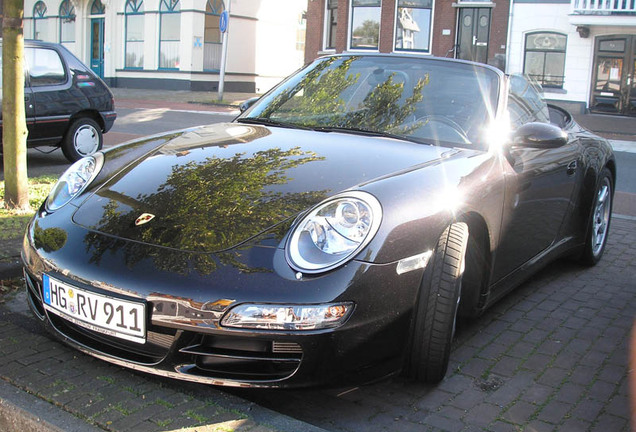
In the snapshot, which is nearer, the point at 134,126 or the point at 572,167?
the point at 572,167

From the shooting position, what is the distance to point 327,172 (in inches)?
121

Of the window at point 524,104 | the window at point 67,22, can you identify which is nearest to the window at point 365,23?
the window at point 67,22

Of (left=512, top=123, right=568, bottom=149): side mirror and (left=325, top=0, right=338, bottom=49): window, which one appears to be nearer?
(left=512, top=123, right=568, bottom=149): side mirror

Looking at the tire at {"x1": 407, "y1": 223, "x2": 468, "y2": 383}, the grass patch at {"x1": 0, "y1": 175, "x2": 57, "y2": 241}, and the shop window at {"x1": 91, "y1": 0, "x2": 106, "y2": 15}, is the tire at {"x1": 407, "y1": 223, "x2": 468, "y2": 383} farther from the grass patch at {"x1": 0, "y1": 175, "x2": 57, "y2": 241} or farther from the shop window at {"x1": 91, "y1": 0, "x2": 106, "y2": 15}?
the shop window at {"x1": 91, "y1": 0, "x2": 106, "y2": 15}

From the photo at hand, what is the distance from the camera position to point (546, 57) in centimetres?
2273

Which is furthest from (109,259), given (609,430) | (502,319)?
(502,319)

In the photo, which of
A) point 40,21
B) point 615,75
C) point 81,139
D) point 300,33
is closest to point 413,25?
point 615,75

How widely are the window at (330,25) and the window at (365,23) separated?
878 millimetres

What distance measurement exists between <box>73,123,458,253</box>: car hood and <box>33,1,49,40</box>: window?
32.3m

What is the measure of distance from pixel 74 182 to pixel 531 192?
7.68 feet

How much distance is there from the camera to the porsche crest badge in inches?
113

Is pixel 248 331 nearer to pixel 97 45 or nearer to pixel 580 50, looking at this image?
pixel 580 50

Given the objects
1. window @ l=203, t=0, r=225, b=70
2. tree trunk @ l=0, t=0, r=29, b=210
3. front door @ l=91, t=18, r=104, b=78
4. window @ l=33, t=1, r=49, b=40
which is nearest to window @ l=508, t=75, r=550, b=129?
tree trunk @ l=0, t=0, r=29, b=210

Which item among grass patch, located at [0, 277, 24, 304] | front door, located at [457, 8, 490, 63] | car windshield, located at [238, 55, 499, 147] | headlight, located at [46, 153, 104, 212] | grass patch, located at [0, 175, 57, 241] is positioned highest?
front door, located at [457, 8, 490, 63]
